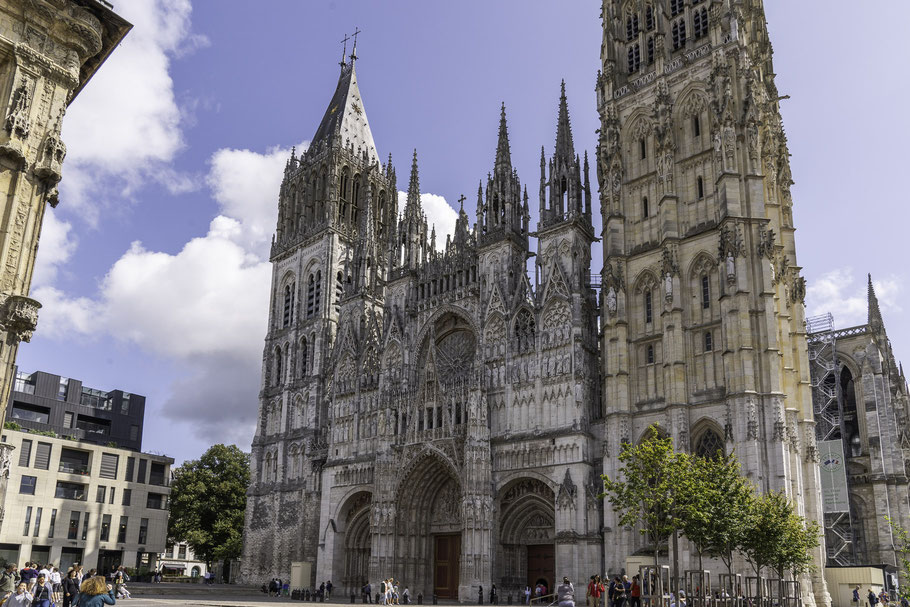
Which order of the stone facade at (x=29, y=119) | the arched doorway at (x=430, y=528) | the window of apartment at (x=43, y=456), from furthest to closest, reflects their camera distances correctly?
the window of apartment at (x=43, y=456) → the arched doorway at (x=430, y=528) → the stone facade at (x=29, y=119)

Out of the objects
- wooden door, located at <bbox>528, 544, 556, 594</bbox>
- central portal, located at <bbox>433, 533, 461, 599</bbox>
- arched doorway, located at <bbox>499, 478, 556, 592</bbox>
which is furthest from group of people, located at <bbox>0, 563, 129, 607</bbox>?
wooden door, located at <bbox>528, 544, 556, 594</bbox>

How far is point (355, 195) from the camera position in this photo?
220ft

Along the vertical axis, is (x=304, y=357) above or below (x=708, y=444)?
above

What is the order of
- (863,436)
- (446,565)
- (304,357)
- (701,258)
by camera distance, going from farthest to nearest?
(304,357) → (863,436) → (446,565) → (701,258)

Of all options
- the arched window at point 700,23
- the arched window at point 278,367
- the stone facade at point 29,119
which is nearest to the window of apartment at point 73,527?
the arched window at point 278,367

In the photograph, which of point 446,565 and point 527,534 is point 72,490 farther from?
point 527,534

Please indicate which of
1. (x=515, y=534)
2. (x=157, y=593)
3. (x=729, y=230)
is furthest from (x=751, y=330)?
(x=157, y=593)

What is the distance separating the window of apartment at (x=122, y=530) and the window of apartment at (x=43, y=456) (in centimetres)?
808

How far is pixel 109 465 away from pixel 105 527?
5.02 meters

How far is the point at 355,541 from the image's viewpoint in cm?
5034

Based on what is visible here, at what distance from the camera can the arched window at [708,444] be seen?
3750 centimetres

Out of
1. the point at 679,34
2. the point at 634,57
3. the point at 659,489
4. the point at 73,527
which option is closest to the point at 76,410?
the point at 73,527

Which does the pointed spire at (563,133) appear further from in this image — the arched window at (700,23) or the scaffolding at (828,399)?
the scaffolding at (828,399)

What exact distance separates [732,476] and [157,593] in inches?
1390
